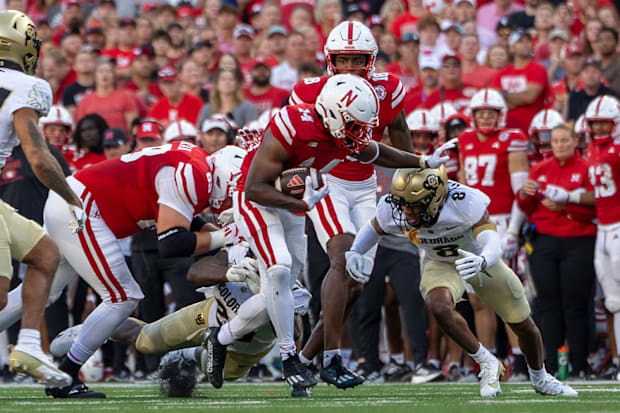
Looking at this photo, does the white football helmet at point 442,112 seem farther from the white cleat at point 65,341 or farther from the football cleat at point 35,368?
the football cleat at point 35,368

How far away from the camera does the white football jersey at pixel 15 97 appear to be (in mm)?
6277

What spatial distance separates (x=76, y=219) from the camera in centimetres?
648

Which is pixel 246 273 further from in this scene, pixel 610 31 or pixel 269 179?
pixel 610 31

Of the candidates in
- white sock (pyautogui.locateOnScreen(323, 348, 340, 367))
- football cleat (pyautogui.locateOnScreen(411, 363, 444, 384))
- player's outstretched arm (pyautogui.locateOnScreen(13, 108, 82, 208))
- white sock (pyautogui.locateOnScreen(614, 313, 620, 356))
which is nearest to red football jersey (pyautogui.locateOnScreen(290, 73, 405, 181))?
white sock (pyautogui.locateOnScreen(323, 348, 340, 367))

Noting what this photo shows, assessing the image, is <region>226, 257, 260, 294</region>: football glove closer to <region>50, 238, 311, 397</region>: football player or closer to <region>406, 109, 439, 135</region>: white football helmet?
<region>50, 238, 311, 397</region>: football player

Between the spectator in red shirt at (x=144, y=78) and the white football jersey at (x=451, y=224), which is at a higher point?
the spectator in red shirt at (x=144, y=78)

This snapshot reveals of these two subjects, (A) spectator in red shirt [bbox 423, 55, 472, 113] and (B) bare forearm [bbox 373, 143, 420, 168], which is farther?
(A) spectator in red shirt [bbox 423, 55, 472, 113]

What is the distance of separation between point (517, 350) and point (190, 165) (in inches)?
158

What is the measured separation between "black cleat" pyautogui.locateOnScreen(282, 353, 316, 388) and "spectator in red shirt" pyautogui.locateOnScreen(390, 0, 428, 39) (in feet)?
23.7

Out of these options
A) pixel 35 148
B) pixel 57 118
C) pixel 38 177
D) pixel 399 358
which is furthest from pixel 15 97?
pixel 399 358

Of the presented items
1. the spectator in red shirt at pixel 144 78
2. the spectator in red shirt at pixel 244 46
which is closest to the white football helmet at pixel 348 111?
the spectator in red shirt at pixel 244 46

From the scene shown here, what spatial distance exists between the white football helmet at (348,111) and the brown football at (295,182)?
0.26m

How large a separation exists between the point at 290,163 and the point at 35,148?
147 centimetres

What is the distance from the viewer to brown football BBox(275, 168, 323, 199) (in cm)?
668
